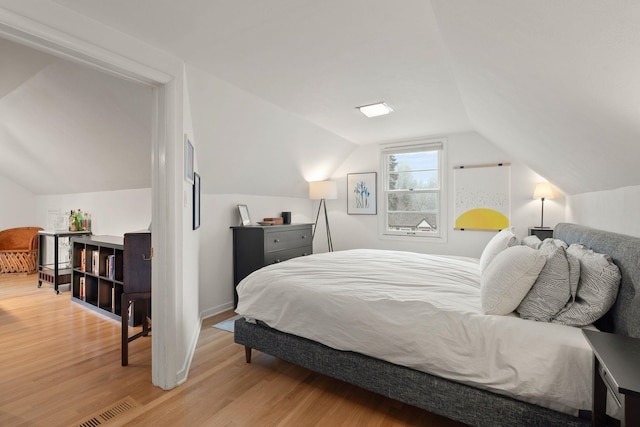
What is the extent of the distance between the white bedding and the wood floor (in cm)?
38

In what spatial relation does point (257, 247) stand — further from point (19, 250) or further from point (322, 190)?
point (19, 250)

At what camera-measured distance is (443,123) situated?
374 cm

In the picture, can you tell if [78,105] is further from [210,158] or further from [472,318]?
[472,318]

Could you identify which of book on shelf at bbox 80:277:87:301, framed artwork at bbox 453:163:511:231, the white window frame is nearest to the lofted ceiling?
framed artwork at bbox 453:163:511:231

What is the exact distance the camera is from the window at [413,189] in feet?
14.5

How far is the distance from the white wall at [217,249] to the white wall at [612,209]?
350 centimetres

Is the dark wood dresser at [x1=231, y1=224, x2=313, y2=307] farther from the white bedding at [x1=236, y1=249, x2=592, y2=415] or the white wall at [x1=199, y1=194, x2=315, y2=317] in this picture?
the white bedding at [x1=236, y1=249, x2=592, y2=415]

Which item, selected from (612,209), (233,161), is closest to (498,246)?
(612,209)

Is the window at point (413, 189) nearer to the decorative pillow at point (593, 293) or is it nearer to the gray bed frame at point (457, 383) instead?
the gray bed frame at point (457, 383)

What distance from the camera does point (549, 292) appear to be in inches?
58.6

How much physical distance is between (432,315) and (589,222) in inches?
77.2

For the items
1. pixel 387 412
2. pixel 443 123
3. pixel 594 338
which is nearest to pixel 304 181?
pixel 443 123

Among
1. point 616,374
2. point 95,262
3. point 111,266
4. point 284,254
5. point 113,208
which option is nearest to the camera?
point 616,374

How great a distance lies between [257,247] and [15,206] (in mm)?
5500
